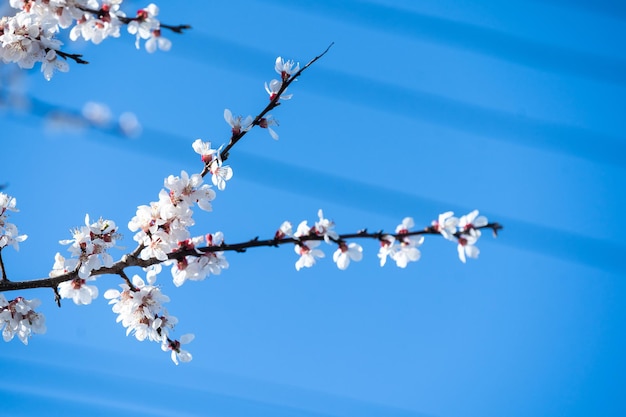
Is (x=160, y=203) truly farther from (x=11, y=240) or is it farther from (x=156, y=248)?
(x=11, y=240)

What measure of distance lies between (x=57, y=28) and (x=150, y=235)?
102 centimetres

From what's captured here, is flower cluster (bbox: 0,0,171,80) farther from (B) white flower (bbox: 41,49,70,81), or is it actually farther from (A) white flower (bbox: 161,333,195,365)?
(A) white flower (bbox: 161,333,195,365)

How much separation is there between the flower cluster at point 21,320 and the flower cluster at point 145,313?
291 mm

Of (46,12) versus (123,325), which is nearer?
(46,12)

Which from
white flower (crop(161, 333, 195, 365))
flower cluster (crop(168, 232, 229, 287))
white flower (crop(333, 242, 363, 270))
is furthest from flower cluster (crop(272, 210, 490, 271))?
white flower (crop(161, 333, 195, 365))

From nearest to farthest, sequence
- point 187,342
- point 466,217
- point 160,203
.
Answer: point 466,217
point 160,203
point 187,342

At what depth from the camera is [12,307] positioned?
2494mm

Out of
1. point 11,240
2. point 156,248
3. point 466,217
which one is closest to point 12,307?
point 11,240

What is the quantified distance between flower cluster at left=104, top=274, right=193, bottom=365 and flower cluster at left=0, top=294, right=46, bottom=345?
29cm

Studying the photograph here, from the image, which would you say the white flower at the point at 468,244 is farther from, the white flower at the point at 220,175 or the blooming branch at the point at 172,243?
the white flower at the point at 220,175

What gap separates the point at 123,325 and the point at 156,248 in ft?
1.51

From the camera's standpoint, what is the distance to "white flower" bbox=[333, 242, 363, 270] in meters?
2.33

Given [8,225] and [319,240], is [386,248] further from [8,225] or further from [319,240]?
[8,225]

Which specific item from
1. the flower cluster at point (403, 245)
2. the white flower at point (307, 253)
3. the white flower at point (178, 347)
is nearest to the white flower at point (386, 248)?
the flower cluster at point (403, 245)
